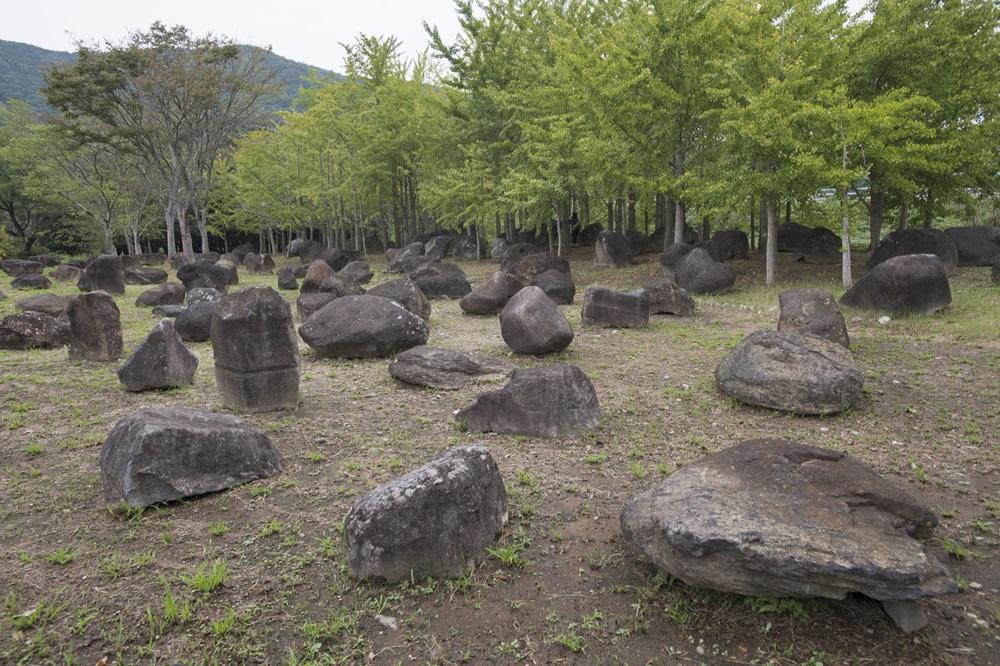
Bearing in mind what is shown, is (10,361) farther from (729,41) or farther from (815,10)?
(815,10)

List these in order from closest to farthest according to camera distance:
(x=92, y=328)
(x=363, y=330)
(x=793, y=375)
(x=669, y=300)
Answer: (x=793, y=375) → (x=363, y=330) → (x=92, y=328) → (x=669, y=300)

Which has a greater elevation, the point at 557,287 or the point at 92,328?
the point at 557,287

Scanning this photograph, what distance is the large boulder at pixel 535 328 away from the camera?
9922 mm

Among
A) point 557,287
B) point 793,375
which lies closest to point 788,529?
point 793,375

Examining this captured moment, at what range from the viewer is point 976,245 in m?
17.7

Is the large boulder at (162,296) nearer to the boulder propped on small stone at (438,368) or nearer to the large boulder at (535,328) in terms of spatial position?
the boulder propped on small stone at (438,368)

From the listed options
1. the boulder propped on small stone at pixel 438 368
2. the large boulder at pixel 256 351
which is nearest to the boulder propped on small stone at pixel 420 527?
the large boulder at pixel 256 351

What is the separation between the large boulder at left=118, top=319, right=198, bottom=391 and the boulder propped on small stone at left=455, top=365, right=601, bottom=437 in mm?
4391

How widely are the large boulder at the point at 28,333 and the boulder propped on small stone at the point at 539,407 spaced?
895 cm

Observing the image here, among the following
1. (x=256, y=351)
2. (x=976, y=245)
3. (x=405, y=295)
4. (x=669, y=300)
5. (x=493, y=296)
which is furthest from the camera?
(x=976, y=245)

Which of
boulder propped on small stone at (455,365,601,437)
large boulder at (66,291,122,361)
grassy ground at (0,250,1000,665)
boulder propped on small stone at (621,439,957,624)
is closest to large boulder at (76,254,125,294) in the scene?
large boulder at (66,291,122,361)

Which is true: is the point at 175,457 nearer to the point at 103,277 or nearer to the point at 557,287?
the point at 557,287

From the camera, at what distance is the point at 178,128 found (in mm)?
30406

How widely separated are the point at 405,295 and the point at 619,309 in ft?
14.3
